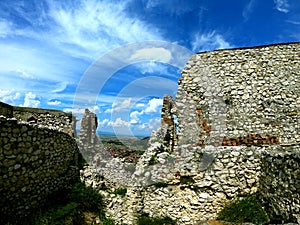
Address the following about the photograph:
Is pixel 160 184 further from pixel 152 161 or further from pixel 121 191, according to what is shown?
pixel 121 191

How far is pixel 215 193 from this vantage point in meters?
7.21

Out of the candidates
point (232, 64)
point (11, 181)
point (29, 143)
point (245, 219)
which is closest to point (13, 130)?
point (29, 143)

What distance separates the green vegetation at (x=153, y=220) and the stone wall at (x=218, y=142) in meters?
0.15

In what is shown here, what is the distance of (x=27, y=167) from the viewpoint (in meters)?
6.92

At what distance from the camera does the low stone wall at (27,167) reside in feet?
20.2

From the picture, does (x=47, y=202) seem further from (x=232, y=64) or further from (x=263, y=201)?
(x=232, y=64)

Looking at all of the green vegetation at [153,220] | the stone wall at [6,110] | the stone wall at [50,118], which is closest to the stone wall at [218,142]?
the green vegetation at [153,220]

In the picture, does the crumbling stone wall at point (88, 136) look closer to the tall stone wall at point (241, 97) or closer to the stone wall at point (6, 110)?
the stone wall at point (6, 110)

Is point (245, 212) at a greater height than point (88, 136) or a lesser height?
lesser

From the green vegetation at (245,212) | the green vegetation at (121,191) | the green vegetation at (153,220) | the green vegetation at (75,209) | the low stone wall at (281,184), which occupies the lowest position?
the green vegetation at (153,220)

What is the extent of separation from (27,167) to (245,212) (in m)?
6.07

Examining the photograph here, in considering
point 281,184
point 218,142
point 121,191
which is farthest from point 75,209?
point 281,184

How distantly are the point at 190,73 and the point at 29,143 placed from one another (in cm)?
663

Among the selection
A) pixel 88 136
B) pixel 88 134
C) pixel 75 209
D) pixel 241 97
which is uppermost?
pixel 241 97
